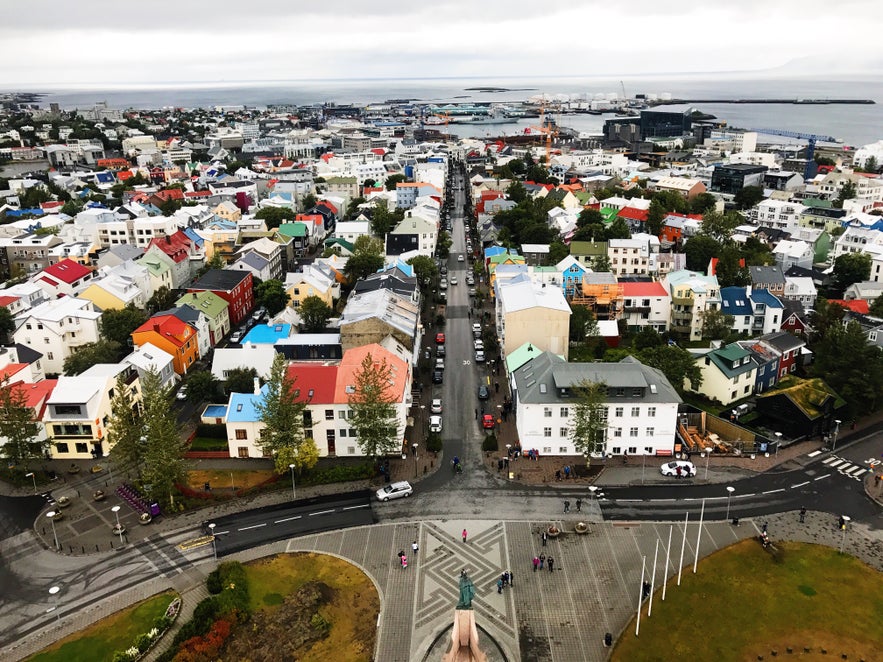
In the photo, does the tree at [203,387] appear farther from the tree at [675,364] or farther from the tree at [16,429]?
the tree at [675,364]

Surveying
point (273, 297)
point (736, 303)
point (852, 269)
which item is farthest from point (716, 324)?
point (273, 297)

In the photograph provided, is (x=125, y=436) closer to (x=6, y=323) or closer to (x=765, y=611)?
(x=6, y=323)

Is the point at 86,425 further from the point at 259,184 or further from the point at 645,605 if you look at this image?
the point at 259,184

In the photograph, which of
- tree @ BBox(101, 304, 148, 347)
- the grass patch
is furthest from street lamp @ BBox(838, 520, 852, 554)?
tree @ BBox(101, 304, 148, 347)

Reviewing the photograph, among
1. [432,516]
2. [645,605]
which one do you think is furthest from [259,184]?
[645,605]

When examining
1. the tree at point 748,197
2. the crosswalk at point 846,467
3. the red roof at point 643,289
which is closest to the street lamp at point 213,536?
the crosswalk at point 846,467

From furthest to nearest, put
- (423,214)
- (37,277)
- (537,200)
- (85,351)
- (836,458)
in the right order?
(537,200)
(423,214)
(37,277)
(85,351)
(836,458)
